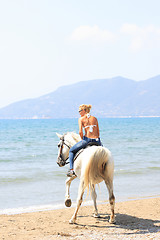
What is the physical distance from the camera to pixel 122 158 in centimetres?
2086

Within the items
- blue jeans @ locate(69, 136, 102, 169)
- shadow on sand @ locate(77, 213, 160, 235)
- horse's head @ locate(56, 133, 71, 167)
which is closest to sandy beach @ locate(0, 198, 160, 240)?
shadow on sand @ locate(77, 213, 160, 235)

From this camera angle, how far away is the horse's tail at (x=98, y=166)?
681 cm

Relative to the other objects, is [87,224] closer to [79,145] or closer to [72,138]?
[79,145]

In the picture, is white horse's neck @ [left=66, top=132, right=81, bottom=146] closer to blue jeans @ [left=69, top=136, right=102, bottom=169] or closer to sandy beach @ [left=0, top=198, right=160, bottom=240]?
blue jeans @ [left=69, top=136, right=102, bottom=169]

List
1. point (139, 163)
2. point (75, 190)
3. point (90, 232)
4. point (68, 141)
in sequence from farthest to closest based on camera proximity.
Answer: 1. point (139, 163)
2. point (75, 190)
3. point (68, 141)
4. point (90, 232)

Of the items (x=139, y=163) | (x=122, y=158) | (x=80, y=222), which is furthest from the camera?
(x=122, y=158)

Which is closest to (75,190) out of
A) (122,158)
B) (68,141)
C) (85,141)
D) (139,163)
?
(68,141)

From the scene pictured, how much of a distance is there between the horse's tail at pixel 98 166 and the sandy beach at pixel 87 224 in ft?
3.31

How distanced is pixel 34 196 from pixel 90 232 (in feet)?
15.1

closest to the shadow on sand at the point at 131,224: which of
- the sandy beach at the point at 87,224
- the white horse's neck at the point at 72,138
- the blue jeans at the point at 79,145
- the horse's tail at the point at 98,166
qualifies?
the sandy beach at the point at 87,224

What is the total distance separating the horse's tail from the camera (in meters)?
6.81

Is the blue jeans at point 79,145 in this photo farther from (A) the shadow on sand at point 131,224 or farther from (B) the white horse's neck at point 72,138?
(A) the shadow on sand at point 131,224

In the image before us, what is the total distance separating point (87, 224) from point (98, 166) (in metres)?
1.43

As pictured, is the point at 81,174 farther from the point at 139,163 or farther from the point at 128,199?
the point at 139,163
